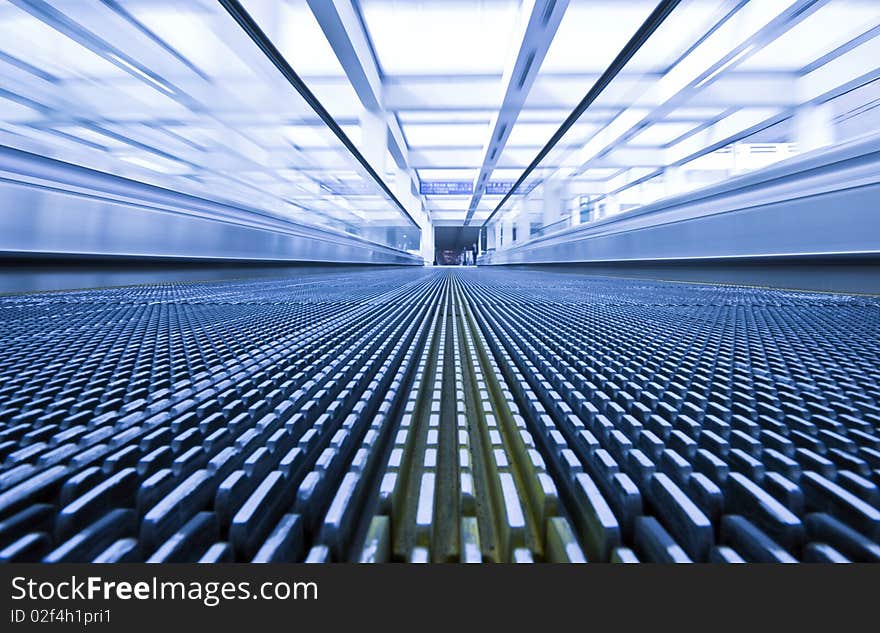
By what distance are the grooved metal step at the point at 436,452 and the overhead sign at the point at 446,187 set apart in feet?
38.8

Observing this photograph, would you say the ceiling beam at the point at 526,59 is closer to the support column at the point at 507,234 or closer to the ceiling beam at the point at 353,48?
the ceiling beam at the point at 353,48

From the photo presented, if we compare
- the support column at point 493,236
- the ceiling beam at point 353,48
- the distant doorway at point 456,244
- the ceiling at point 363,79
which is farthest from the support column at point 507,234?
the distant doorway at point 456,244

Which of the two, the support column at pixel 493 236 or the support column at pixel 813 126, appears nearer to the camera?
the support column at pixel 813 126

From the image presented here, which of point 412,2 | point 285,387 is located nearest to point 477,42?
point 412,2

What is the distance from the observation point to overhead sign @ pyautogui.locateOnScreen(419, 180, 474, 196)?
467 inches

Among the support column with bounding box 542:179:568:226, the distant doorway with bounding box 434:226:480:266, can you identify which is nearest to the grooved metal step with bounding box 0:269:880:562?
the support column with bounding box 542:179:568:226

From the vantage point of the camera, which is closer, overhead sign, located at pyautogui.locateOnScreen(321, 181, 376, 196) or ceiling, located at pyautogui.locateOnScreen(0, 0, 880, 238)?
ceiling, located at pyautogui.locateOnScreen(0, 0, 880, 238)

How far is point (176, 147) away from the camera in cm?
266

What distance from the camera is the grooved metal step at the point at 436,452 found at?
24 centimetres

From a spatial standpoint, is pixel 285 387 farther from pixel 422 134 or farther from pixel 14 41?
pixel 422 134

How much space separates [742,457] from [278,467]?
1.25 feet

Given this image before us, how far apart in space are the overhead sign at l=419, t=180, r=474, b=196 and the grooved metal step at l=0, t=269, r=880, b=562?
38.8 ft

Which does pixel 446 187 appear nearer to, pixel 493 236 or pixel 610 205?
pixel 493 236

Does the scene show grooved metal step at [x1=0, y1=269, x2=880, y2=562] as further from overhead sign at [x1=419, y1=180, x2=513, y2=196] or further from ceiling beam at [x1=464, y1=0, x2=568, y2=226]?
overhead sign at [x1=419, y1=180, x2=513, y2=196]
